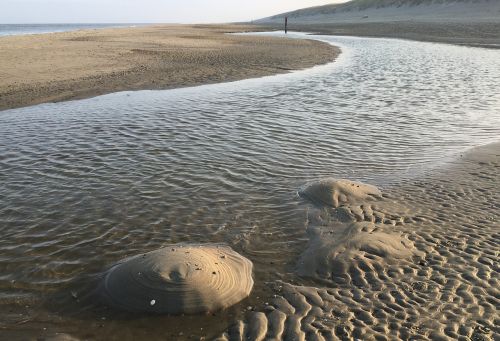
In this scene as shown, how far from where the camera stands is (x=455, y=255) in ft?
19.8

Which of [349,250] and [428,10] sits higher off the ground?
[428,10]

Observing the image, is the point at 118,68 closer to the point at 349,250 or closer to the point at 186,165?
the point at 186,165

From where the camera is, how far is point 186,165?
9.49m

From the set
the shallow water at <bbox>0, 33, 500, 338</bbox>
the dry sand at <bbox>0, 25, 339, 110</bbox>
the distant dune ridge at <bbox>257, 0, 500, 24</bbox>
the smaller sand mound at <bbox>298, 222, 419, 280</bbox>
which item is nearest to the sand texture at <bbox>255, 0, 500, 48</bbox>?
the distant dune ridge at <bbox>257, 0, 500, 24</bbox>

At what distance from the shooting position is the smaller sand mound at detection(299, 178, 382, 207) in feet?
25.5

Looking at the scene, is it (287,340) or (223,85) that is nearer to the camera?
(287,340)

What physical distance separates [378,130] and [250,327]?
901 centimetres

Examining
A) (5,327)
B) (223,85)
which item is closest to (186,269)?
(5,327)

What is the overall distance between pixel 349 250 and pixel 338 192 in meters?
1.93

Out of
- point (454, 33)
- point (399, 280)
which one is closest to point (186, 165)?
point (399, 280)

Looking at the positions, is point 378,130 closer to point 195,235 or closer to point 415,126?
point 415,126

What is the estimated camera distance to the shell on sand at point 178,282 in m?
4.98

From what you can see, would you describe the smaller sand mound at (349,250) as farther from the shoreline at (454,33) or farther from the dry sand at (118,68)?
the shoreline at (454,33)

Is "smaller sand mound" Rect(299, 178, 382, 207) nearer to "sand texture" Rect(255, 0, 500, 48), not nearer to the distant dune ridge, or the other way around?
"sand texture" Rect(255, 0, 500, 48)
